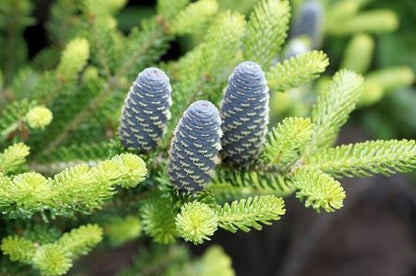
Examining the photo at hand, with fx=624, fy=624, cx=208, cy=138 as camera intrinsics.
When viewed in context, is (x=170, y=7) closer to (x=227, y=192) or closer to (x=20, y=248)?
(x=227, y=192)

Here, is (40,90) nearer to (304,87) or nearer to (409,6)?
(304,87)

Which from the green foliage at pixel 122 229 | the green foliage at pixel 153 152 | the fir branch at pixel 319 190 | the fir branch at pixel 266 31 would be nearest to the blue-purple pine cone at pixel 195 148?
the green foliage at pixel 153 152

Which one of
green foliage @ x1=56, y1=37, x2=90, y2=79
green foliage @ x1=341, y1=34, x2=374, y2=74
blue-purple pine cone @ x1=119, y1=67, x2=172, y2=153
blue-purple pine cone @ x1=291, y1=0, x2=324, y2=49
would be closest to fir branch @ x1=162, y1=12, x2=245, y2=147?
blue-purple pine cone @ x1=119, y1=67, x2=172, y2=153

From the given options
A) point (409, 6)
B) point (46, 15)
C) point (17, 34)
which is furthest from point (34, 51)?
point (409, 6)

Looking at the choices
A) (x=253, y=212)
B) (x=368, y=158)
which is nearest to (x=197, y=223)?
(x=253, y=212)

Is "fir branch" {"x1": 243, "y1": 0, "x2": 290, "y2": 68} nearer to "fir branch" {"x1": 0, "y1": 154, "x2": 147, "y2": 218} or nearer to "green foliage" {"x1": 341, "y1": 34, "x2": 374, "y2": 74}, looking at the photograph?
"fir branch" {"x1": 0, "y1": 154, "x2": 147, "y2": 218}

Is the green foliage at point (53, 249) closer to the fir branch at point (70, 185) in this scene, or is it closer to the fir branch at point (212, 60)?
the fir branch at point (70, 185)
